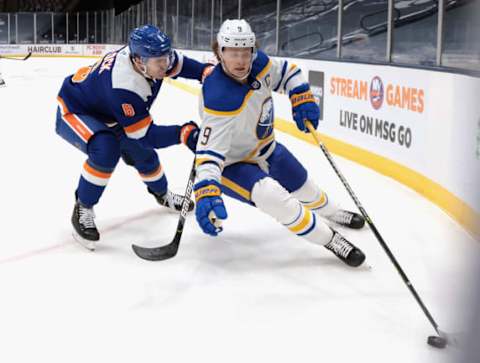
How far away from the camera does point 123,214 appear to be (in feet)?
11.8

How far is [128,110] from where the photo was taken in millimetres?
2736

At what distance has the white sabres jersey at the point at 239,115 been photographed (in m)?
2.50

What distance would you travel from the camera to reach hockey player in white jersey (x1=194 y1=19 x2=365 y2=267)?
8.02 ft

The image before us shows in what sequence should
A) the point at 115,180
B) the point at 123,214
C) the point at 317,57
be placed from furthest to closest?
the point at 317,57 < the point at 115,180 < the point at 123,214

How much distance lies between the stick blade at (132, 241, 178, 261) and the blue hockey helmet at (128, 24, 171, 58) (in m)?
0.81

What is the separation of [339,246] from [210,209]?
Result: 24.7 inches

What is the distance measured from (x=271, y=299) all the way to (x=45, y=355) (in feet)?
2.72

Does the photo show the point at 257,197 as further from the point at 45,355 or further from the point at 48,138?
the point at 48,138

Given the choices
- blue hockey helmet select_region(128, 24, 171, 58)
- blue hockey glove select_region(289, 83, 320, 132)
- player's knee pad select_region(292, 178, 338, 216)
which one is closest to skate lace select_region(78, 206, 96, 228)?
blue hockey helmet select_region(128, 24, 171, 58)

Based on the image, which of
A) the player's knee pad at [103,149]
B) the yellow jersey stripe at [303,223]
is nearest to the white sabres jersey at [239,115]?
the yellow jersey stripe at [303,223]

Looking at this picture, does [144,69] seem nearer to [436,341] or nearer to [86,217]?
[86,217]

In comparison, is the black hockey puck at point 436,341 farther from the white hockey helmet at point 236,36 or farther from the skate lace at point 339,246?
the white hockey helmet at point 236,36

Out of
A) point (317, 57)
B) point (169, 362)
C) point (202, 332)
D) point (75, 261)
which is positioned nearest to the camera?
point (169, 362)

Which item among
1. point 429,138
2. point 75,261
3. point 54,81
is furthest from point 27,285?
point 54,81
